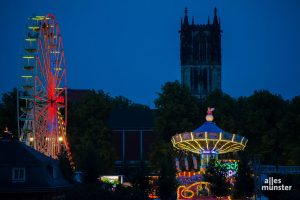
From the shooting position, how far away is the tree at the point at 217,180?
213 feet

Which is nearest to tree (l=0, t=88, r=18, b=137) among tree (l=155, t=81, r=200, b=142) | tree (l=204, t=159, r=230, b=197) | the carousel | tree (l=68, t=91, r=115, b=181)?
tree (l=68, t=91, r=115, b=181)

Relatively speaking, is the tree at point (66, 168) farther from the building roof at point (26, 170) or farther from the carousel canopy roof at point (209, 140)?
the carousel canopy roof at point (209, 140)

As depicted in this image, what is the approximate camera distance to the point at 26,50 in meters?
78.0

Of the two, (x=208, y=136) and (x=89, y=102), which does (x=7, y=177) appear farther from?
(x=89, y=102)

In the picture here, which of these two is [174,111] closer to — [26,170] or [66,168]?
[66,168]

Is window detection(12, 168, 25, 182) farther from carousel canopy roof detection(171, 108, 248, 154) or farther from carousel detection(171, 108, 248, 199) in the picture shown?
carousel canopy roof detection(171, 108, 248, 154)

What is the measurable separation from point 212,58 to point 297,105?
75.9 metres

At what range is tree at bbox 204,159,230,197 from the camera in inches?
2557

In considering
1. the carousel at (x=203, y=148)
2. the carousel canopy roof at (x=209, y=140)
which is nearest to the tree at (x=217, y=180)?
the carousel at (x=203, y=148)

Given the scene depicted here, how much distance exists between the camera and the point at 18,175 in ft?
174

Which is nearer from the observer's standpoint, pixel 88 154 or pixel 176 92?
pixel 88 154

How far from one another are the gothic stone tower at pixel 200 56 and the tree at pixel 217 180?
91.8 metres

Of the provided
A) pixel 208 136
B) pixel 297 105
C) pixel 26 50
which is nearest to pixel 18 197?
pixel 208 136

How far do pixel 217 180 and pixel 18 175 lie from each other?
18.4 metres
